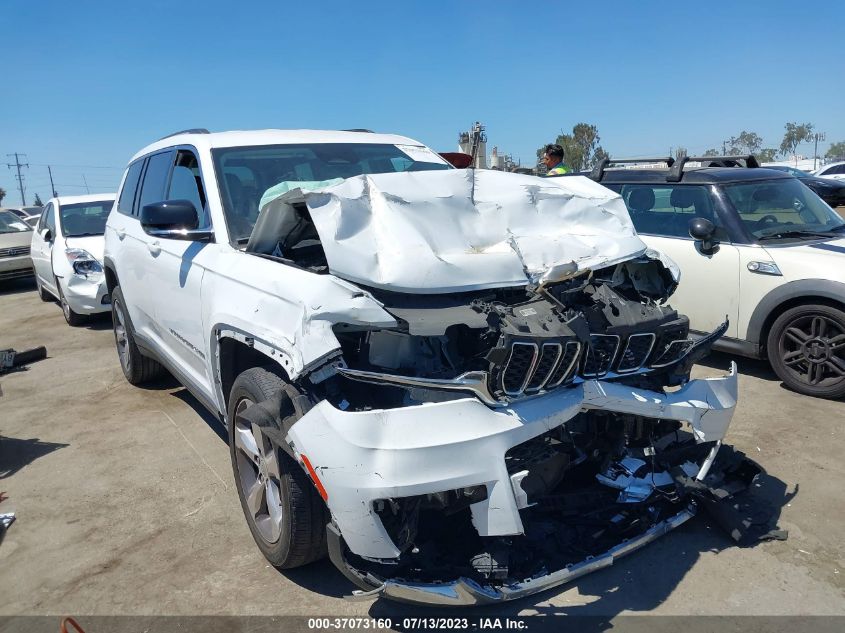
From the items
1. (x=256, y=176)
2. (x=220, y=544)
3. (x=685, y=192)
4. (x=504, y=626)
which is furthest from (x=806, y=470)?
(x=256, y=176)

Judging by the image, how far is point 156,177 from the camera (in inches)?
195

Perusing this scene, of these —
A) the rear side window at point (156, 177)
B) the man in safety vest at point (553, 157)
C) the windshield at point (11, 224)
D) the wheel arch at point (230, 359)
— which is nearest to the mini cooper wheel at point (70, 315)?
the rear side window at point (156, 177)

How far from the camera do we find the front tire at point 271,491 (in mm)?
2686

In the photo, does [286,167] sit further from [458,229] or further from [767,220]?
[767,220]

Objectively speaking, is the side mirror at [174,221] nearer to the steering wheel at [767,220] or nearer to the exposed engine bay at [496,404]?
the exposed engine bay at [496,404]

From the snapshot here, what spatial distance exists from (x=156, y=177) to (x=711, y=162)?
5625 mm

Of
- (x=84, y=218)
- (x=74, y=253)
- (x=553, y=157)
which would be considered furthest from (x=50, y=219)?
(x=553, y=157)

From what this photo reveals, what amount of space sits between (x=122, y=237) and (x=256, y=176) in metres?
2.17

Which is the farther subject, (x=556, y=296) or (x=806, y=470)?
(x=806, y=470)

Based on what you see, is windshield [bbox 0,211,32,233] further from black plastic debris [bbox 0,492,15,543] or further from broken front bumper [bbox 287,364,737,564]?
broken front bumper [bbox 287,364,737,564]

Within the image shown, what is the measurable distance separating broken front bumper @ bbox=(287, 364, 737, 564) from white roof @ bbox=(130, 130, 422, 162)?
229 cm

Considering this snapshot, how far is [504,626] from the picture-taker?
2650 millimetres

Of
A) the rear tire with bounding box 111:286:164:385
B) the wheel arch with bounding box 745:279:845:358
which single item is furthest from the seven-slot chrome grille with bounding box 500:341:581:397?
the rear tire with bounding box 111:286:164:385

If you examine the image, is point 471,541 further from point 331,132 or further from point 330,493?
point 331,132
